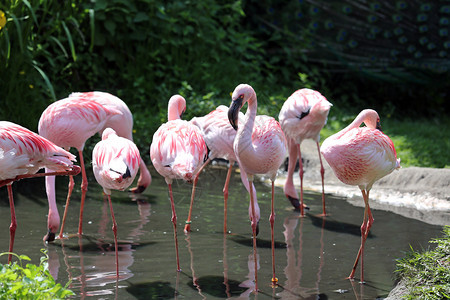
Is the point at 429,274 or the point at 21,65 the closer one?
the point at 429,274

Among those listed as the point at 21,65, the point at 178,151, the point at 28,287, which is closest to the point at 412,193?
the point at 178,151

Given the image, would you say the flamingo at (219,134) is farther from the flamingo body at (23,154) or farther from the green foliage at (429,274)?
the green foliage at (429,274)

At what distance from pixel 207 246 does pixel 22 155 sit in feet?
5.45

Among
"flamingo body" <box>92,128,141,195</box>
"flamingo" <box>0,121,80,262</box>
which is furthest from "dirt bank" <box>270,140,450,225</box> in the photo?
"flamingo" <box>0,121,80,262</box>

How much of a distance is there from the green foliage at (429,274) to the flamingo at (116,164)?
75.6 inches

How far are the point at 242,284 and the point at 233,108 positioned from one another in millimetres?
1202

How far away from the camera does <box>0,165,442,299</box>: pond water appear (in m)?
4.21

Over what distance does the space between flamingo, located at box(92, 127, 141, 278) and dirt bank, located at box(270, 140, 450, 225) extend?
2.94 metres

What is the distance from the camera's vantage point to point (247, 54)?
10852 millimetres

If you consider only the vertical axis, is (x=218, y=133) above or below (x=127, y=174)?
above

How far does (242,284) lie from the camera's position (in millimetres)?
4297

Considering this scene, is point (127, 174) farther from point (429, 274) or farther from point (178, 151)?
point (429, 274)

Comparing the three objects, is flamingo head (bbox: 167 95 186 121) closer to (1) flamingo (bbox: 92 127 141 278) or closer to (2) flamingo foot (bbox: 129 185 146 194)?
(1) flamingo (bbox: 92 127 141 278)

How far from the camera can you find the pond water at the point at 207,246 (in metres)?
4.21
